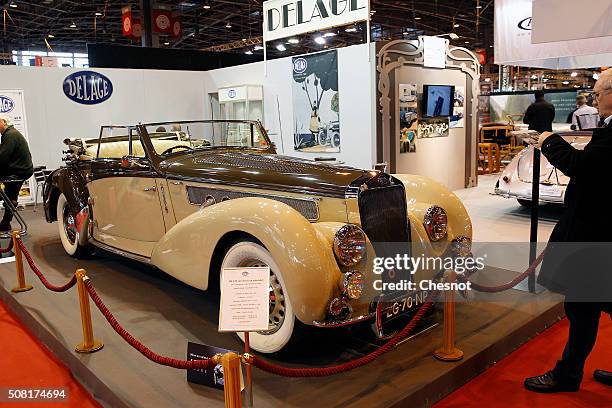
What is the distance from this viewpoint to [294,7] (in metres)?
8.15

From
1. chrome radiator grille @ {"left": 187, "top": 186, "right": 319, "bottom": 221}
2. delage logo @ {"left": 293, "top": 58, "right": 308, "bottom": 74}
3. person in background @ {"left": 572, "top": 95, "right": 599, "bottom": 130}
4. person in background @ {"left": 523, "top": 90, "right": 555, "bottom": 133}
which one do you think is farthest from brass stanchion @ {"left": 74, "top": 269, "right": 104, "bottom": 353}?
person in background @ {"left": 572, "top": 95, "right": 599, "bottom": 130}

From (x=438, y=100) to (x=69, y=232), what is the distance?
634cm

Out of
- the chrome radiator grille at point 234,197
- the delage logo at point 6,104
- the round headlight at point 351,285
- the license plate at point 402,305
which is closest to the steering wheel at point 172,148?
the chrome radiator grille at point 234,197

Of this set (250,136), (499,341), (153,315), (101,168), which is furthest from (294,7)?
(499,341)

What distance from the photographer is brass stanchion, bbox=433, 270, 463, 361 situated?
9.28ft

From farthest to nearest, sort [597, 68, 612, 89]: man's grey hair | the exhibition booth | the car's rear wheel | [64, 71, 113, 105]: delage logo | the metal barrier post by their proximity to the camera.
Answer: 1. [64, 71, 113, 105]: delage logo
2. the car's rear wheel
3. the exhibition booth
4. [597, 68, 612, 89]: man's grey hair
5. the metal barrier post

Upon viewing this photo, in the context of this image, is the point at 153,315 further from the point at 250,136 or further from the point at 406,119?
the point at 406,119

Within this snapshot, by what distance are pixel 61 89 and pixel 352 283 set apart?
9.17 m

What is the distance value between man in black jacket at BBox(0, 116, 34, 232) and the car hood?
3378 mm

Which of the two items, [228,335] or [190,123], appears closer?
[228,335]

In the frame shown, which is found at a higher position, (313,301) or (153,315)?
(313,301)

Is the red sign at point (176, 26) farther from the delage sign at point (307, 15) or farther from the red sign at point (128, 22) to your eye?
the delage sign at point (307, 15)

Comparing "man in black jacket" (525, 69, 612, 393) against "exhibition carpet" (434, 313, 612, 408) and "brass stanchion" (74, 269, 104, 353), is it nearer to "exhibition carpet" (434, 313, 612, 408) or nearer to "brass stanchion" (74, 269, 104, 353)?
"exhibition carpet" (434, 313, 612, 408)

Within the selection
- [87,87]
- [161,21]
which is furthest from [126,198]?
[161,21]
